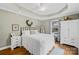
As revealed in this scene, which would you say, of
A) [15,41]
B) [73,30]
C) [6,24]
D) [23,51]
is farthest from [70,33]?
[6,24]

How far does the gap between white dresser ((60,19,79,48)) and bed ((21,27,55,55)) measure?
28 cm

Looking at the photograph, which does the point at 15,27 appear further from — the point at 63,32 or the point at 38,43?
the point at 63,32

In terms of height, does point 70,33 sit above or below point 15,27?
below

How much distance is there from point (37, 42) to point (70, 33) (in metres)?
0.76

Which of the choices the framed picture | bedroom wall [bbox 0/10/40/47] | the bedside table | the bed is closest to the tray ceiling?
bedroom wall [bbox 0/10/40/47]

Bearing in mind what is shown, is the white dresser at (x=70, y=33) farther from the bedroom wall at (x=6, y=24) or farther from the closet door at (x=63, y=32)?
the bedroom wall at (x=6, y=24)

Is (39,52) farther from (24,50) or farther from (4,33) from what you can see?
(4,33)

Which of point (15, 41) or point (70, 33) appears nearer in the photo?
point (15, 41)

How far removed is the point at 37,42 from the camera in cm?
139

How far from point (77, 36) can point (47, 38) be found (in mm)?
587

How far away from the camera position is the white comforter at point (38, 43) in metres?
1.40

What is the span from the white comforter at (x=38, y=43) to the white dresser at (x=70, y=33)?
28 cm

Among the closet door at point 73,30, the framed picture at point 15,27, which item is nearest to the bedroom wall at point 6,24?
the framed picture at point 15,27
